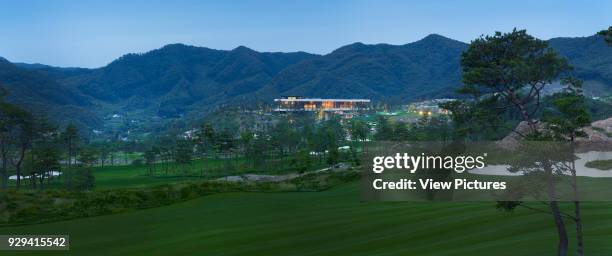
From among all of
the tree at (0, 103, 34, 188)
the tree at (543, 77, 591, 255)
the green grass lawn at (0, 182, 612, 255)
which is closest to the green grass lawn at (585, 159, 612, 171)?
the green grass lawn at (0, 182, 612, 255)

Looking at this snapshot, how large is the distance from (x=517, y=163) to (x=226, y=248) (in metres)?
18.0

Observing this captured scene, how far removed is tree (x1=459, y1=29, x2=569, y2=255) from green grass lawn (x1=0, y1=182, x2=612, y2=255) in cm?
507

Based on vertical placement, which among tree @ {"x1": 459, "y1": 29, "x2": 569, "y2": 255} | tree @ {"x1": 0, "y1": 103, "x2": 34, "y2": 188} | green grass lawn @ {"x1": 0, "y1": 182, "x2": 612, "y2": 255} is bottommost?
green grass lawn @ {"x1": 0, "y1": 182, "x2": 612, "y2": 255}

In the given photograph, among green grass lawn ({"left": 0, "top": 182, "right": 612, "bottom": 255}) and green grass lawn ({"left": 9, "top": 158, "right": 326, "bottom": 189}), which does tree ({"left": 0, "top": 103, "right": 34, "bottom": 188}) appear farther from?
green grass lawn ({"left": 0, "top": 182, "right": 612, "bottom": 255})

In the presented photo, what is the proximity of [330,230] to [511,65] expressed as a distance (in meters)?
17.1

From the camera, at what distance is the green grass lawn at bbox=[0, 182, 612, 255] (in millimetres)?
27031

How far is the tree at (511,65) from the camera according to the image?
926 inches

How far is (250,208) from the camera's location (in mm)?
48844

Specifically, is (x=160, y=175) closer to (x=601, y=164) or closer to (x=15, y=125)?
(x=15, y=125)

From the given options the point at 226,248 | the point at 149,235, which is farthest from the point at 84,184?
the point at 226,248

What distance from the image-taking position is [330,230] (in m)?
35.3

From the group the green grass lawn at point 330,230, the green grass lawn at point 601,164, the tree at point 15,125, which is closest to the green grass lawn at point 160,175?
the tree at point 15,125

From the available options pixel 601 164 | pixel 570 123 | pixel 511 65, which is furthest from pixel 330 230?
pixel 601 164

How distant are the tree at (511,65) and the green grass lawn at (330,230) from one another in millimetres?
5065
